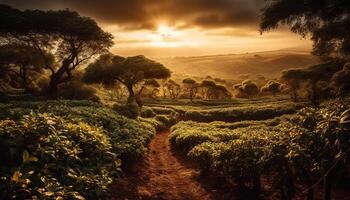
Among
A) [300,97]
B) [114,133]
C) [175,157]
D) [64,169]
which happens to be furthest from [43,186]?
[300,97]

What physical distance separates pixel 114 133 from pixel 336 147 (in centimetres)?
1037

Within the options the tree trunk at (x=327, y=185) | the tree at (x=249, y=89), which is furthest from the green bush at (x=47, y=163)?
the tree at (x=249, y=89)

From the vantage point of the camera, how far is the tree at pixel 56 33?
32.2 metres

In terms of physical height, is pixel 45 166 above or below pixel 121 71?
below

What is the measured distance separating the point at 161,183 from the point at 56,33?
26.3 m

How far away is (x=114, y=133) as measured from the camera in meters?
15.0

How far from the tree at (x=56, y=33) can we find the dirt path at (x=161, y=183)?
67.2 feet

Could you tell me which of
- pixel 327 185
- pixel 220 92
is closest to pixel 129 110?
pixel 327 185

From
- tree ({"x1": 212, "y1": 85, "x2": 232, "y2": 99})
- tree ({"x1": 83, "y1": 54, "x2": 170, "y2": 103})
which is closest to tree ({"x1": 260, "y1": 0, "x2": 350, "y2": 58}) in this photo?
tree ({"x1": 83, "y1": 54, "x2": 170, "y2": 103})

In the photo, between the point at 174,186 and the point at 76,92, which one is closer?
the point at 174,186

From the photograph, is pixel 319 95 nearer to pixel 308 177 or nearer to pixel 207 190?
pixel 207 190

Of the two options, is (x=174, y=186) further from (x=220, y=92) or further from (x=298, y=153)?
(x=220, y=92)

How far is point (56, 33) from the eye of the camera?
34531 mm

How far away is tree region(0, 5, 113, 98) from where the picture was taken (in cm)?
3219
